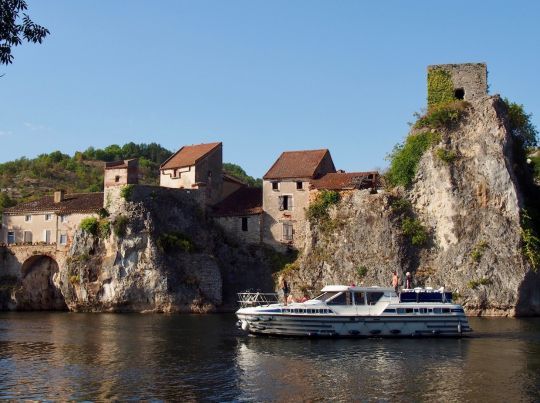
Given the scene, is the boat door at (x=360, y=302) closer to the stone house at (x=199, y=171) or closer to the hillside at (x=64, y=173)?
the stone house at (x=199, y=171)

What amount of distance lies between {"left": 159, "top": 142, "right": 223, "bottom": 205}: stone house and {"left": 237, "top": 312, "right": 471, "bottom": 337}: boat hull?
30976 mm

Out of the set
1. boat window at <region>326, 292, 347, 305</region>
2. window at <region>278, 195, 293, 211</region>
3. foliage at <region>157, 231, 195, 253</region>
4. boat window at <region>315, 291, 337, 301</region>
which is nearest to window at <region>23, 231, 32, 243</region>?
foliage at <region>157, 231, 195, 253</region>

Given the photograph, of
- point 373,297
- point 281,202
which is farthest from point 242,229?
point 373,297

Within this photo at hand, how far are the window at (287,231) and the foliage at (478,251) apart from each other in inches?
718

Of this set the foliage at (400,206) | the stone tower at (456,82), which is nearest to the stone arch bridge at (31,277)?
the foliage at (400,206)

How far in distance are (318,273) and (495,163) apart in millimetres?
19792

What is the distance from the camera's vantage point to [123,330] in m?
47.7

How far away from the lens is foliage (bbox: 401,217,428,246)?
63.8 meters

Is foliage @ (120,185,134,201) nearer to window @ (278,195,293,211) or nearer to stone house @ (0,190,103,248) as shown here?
stone house @ (0,190,103,248)

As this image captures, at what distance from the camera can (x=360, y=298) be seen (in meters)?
43.1

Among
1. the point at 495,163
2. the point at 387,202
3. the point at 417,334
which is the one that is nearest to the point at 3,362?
the point at 417,334

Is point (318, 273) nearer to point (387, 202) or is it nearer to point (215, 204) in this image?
point (387, 202)

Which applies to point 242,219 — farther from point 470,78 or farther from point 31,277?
point 470,78

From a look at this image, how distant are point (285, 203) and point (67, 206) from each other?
24.0 m
